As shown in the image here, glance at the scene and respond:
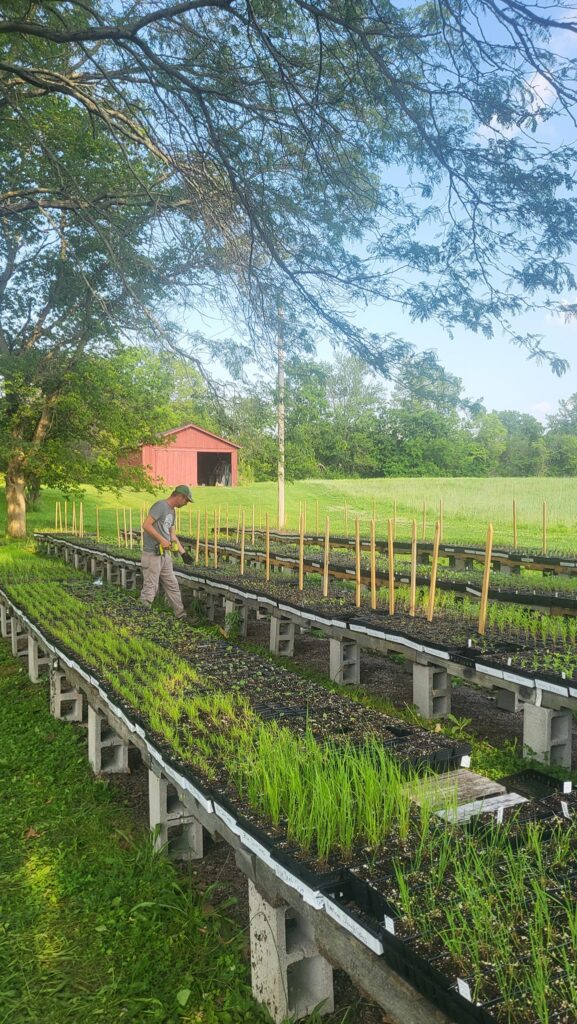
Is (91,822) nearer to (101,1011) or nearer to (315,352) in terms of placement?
(101,1011)

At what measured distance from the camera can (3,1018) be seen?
2676 mm

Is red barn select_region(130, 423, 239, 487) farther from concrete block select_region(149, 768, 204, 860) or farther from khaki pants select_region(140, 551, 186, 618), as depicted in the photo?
concrete block select_region(149, 768, 204, 860)

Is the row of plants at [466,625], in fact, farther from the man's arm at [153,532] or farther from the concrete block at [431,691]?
the man's arm at [153,532]

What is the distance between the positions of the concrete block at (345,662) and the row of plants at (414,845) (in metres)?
2.54

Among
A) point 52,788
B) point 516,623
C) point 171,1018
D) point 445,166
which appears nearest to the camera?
point 171,1018

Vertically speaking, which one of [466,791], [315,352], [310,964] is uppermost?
[315,352]

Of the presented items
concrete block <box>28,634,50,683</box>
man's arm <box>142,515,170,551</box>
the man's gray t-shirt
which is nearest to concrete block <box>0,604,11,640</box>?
concrete block <box>28,634,50,683</box>

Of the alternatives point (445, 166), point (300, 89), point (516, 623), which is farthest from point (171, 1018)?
point (300, 89)

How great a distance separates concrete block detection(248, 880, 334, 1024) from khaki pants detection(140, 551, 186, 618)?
591 centimetres

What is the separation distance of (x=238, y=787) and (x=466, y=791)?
3.51 feet

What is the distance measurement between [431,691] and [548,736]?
3.94 feet

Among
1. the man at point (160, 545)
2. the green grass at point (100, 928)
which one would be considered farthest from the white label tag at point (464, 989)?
the man at point (160, 545)

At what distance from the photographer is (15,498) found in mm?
19094

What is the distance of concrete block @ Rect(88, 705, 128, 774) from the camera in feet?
16.0
